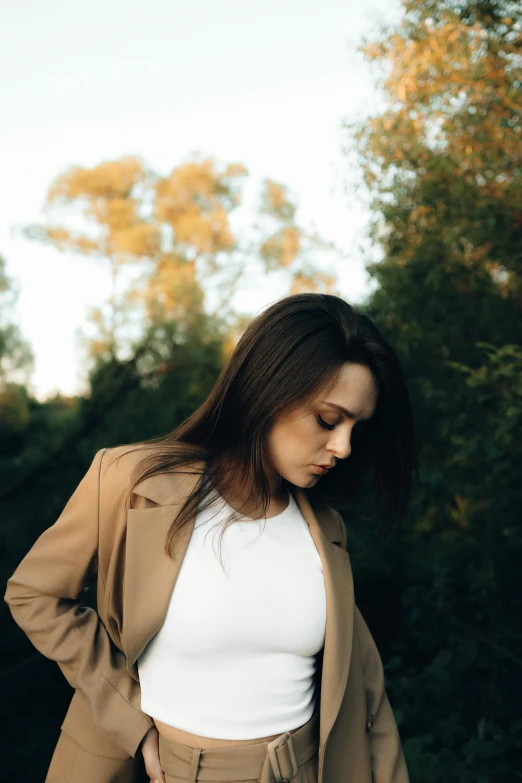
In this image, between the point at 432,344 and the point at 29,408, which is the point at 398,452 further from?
the point at 29,408

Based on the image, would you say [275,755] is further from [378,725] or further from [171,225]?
[171,225]

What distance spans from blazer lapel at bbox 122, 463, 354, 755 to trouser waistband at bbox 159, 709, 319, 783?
12 centimetres

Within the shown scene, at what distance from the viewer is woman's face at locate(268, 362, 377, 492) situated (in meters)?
1.68

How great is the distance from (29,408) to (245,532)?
2.52 meters

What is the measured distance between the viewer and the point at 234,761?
1.59 meters

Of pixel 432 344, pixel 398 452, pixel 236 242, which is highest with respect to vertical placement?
pixel 236 242

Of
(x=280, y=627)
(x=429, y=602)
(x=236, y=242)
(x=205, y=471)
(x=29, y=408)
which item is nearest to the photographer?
(x=280, y=627)

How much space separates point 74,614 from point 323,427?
0.71 m

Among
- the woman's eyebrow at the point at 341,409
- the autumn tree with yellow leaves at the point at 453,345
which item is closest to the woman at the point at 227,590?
the woman's eyebrow at the point at 341,409

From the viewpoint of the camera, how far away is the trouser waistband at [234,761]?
5.19 feet

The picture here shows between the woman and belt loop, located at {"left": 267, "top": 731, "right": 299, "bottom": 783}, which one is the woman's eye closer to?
the woman

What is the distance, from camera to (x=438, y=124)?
11.6ft

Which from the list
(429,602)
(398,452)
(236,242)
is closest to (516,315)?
(429,602)

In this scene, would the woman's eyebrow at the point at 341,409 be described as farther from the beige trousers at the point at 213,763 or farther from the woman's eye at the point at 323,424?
the beige trousers at the point at 213,763
